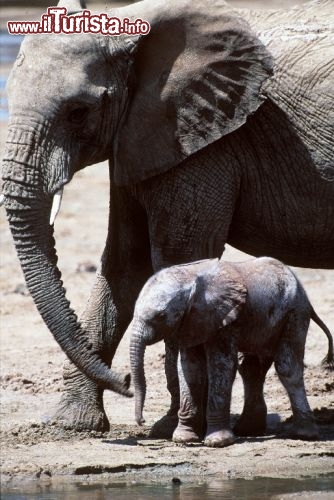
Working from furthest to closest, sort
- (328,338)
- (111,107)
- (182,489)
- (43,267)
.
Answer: (328,338)
(111,107)
(43,267)
(182,489)

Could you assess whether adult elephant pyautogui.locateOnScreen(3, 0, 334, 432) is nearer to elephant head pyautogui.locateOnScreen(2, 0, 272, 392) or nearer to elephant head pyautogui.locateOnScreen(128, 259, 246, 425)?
elephant head pyautogui.locateOnScreen(2, 0, 272, 392)

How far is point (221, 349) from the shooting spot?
8500 mm

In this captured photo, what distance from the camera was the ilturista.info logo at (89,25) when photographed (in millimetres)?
8602

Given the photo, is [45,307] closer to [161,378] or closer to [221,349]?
[221,349]

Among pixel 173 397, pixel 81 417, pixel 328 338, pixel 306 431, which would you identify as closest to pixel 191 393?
pixel 173 397

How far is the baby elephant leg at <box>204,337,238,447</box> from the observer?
849 centimetres

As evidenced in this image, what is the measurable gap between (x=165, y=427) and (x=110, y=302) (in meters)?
0.84

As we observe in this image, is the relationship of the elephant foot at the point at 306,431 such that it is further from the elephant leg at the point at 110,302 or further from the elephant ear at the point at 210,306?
the elephant leg at the point at 110,302

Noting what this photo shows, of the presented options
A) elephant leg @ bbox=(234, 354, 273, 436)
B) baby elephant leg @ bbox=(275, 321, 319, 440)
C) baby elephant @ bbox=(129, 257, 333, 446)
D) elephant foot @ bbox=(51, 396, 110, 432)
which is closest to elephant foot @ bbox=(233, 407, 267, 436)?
elephant leg @ bbox=(234, 354, 273, 436)

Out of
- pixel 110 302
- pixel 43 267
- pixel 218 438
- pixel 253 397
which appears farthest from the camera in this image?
pixel 110 302

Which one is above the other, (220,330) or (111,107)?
(111,107)

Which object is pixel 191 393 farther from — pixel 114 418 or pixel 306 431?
pixel 114 418

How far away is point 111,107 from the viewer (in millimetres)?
8695

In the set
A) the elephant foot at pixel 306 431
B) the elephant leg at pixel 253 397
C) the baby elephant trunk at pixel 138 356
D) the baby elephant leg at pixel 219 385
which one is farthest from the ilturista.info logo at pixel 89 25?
the elephant foot at pixel 306 431
